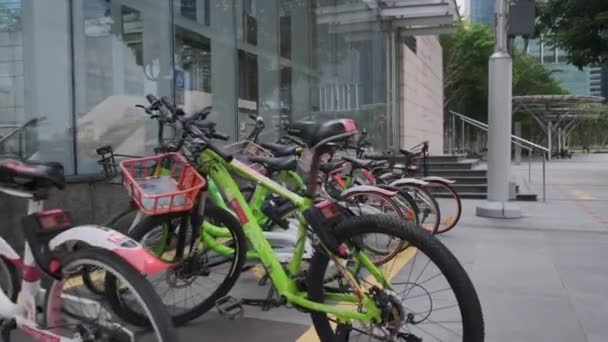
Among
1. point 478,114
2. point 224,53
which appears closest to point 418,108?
point 224,53

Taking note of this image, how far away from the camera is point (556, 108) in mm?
35594

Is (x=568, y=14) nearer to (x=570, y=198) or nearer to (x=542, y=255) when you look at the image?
(x=570, y=198)

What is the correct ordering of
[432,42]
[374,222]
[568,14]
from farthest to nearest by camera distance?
[432,42] → [568,14] → [374,222]

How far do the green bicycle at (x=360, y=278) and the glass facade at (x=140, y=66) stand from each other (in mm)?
2811

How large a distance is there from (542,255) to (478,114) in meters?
35.9

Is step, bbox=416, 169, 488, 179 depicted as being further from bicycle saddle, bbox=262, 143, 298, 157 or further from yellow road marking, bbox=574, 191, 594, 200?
bicycle saddle, bbox=262, 143, 298, 157

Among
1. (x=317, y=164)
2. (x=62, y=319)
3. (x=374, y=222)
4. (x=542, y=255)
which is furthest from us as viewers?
(x=542, y=255)

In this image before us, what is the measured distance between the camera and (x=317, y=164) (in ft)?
9.75

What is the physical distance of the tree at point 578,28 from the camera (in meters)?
17.5

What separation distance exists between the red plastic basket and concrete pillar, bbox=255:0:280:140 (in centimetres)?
528

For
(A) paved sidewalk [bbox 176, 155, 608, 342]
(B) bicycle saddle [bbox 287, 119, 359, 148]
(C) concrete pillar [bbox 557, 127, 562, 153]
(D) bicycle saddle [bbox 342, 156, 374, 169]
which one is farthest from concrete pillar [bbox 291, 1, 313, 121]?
(C) concrete pillar [bbox 557, 127, 562, 153]

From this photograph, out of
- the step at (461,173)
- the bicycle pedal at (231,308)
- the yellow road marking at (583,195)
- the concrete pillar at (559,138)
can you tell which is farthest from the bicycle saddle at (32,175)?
the concrete pillar at (559,138)

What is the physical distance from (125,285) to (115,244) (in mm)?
171

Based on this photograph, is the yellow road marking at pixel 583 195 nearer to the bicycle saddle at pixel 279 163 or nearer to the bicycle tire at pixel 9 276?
the bicycle saddle at pixel 279 163
